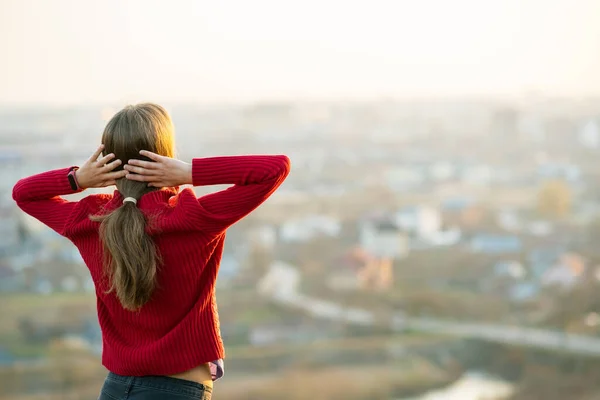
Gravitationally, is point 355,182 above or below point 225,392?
above

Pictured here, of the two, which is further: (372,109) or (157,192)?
(372,109)

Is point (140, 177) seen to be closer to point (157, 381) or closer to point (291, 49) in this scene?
point (157, 381)

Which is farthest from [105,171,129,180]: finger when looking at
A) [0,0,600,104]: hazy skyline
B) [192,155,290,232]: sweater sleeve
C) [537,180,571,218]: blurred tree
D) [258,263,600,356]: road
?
[537,180,571,218]: blurred tree

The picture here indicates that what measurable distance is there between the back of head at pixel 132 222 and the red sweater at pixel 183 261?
0.02 meters

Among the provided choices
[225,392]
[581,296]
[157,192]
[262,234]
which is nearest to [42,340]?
[225,392]

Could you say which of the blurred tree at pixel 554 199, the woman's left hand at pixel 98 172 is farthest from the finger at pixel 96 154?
the blurred tree at pixel 554 199

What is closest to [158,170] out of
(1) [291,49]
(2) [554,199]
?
(1) [291,49]

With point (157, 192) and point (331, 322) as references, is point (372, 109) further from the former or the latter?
point (157, 192)

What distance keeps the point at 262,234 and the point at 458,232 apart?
1.83 metres

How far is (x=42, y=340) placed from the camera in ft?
24.2

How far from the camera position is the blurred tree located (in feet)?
27.4

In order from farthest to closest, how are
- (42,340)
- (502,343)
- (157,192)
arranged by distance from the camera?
(502,343) → (42,340) → (157,192)

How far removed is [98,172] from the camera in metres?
1.29

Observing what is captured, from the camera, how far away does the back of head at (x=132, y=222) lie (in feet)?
4.00
